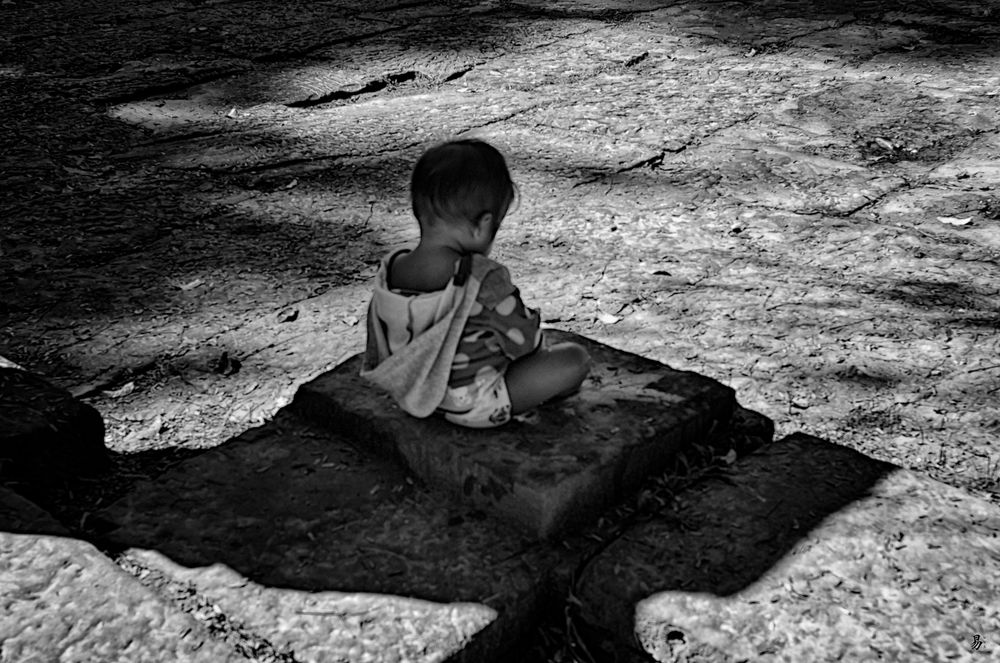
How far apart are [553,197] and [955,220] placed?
1.15 meters

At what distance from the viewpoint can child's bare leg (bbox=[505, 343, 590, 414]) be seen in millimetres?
1896

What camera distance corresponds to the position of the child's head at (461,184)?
181cm

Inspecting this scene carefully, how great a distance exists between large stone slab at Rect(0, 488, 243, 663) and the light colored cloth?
547 millimetres

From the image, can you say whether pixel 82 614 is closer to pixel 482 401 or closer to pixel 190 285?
pixel 482 401

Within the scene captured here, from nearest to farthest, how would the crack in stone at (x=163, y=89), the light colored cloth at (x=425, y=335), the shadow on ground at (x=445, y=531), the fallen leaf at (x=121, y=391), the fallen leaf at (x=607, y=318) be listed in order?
the shadow on ground at (x=445, y=531) < the light colored cloth at (x=425, y=335) < the fallen leaf at (x=121, y=391) < the fallen leaf at (x=607, y=318) < the crack in stone at (x=163, y=89)

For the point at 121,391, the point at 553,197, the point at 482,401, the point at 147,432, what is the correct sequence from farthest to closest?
1. the point at 553,197
2. the point at 121,391
3. the point at 147,432
4. the point at 482,401

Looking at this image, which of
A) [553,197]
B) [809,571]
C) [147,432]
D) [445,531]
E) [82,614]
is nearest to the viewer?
[82,614]

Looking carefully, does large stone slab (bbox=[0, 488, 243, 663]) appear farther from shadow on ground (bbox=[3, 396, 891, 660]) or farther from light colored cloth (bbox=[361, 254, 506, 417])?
light colored cloth (bbox=[361, 254, 506, 417])

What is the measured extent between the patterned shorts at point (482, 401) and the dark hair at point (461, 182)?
0.91 ft

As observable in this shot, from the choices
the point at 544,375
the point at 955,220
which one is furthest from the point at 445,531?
the point at 955,220

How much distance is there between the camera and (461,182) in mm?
1809

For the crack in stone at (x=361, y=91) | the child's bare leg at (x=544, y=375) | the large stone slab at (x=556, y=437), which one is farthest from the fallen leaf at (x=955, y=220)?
the crack in stone at (x=361, y=91)

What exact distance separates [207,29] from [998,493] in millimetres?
4286

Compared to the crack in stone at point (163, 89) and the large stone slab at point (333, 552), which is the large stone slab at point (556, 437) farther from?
the crack in stone at point (163, 89)
